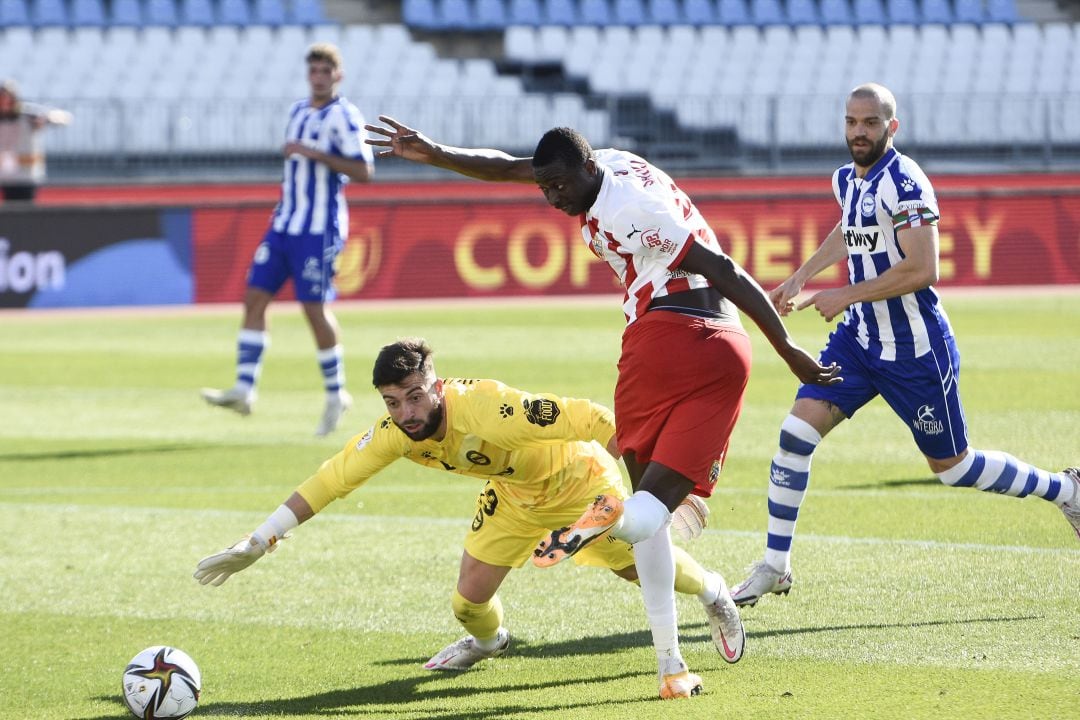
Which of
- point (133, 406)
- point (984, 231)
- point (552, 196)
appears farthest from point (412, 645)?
point (984, 231)

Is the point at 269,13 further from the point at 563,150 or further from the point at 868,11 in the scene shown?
the point at 563,150

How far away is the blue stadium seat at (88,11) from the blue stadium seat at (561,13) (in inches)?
307

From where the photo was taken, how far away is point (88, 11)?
2592cm

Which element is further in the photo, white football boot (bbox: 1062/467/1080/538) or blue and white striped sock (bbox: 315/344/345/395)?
blue and white striped sock (bbox: 315/344/345/395)

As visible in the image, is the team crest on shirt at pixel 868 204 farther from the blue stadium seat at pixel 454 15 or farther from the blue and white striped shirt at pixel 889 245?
the blue stadium seat at pixel 454 15

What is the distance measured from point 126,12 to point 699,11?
10316 millimetres

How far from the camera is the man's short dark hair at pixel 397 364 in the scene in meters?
4.83

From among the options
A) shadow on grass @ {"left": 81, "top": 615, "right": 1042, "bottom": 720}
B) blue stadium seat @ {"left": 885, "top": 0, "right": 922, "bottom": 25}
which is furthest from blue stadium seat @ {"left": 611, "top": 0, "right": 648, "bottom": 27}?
shadow on grass @ {"left": 81, "top": 615, "right": 1042, "bottom": 720}

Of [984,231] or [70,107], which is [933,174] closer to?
[984,231]

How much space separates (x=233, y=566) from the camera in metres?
4.95

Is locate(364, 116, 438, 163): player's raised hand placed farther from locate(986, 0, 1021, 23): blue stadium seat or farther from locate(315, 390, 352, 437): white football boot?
locate(986, 0, 1021, 23): blue stadium seat

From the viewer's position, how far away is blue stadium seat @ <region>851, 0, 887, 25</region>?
28219mm

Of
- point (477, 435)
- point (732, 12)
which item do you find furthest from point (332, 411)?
point (732, 12)

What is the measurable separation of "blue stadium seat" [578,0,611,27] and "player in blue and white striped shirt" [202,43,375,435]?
17.1 meters
